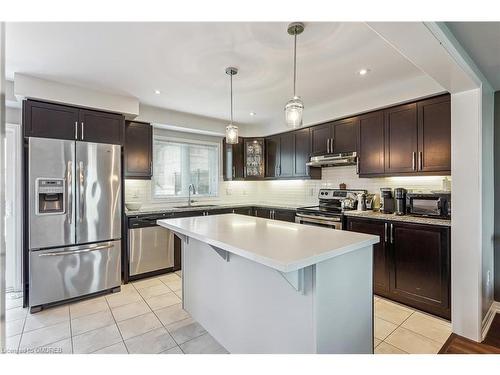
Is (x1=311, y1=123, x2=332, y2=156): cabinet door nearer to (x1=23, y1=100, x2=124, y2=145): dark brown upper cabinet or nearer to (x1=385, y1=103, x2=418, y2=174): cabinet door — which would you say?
(x1=385, y1=103, x2=418, y2=174): cabinet door

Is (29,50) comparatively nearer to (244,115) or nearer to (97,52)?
(97,52)

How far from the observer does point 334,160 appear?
12.3ft

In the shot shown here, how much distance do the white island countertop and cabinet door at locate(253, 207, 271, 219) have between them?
232 cm

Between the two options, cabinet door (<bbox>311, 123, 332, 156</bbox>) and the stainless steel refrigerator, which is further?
cabinet door (<bbox>311, 123, 332, 156</bbox>)

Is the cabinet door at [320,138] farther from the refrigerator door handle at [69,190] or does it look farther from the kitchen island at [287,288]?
the refrigerator door handle at [69,190]

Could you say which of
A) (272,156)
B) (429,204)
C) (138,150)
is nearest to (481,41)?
(429,204)

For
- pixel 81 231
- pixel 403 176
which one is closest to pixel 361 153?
pixel 403 176

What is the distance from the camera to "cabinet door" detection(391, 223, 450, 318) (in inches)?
100.0

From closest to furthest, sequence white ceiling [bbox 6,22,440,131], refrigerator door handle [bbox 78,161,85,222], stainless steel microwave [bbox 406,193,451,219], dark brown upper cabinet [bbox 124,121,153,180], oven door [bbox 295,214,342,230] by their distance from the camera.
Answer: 1. white ceiling [bbox 6,22,440,131]
2. stainless steel microwave [bbox 406,193,451,219]
3. refrigerator door handle [bbox 78,161,85,222]
4. oven door [bbox 295,214,342,230]
5. dark brown upper cabinet [bbox 124,121,153,180]

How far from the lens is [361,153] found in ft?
11.5

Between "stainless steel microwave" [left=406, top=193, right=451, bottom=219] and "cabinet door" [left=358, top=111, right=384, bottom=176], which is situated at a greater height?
"cabinet door" [left=358, top=111, right=384, bottom=176]

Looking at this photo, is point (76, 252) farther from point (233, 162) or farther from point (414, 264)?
point (414, 264)

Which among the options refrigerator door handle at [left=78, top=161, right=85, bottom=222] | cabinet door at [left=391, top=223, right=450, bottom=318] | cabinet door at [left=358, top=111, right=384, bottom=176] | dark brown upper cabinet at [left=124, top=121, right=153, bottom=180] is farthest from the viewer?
dark brown upper cabinet at [left=124, top=121, right=153, bottom=180]

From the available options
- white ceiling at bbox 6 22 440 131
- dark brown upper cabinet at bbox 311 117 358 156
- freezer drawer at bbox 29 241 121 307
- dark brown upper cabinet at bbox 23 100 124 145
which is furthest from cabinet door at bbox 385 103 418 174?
freezer drawer at bbox 29 241 121 307
